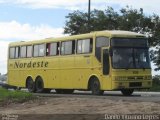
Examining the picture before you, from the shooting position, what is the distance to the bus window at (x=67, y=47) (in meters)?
31.1

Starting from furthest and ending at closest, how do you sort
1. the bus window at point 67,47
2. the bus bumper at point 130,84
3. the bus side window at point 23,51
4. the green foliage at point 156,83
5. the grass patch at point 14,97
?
the green foliage at point 156,83 → the bus side window at point 23,51 → the bus window at point 67,47 → the bus bumper at point 130,84 → the grass patch at point 14,97

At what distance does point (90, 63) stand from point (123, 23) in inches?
809

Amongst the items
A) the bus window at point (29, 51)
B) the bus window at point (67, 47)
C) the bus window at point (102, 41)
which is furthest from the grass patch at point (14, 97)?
the bus window at point (29, 51)

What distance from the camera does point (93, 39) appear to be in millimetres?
29078

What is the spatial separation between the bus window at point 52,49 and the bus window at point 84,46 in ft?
8.15

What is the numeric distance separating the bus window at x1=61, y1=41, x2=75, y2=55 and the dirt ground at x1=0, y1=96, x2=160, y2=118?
932cm

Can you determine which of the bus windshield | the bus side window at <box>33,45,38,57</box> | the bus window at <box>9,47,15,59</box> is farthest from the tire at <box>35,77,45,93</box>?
the bus windshield

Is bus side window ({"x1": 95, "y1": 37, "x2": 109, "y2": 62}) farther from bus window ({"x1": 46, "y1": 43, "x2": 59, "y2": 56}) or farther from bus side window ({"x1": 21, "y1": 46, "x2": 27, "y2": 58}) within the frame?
bus side window ({"x1": 21, "y1": 46, "x2": 27, "y2": 58})

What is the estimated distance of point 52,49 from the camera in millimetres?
33219

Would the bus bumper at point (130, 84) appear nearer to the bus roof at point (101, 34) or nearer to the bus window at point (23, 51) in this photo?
the bus roof at point (101, 34)

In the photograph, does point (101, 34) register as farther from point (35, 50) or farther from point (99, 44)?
point (35, 50)

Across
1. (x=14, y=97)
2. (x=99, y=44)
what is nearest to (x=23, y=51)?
(x=99, y=44)

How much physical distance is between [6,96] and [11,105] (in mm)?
2370

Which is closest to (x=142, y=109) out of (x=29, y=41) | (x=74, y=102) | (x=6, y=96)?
(x=74, y=102)
